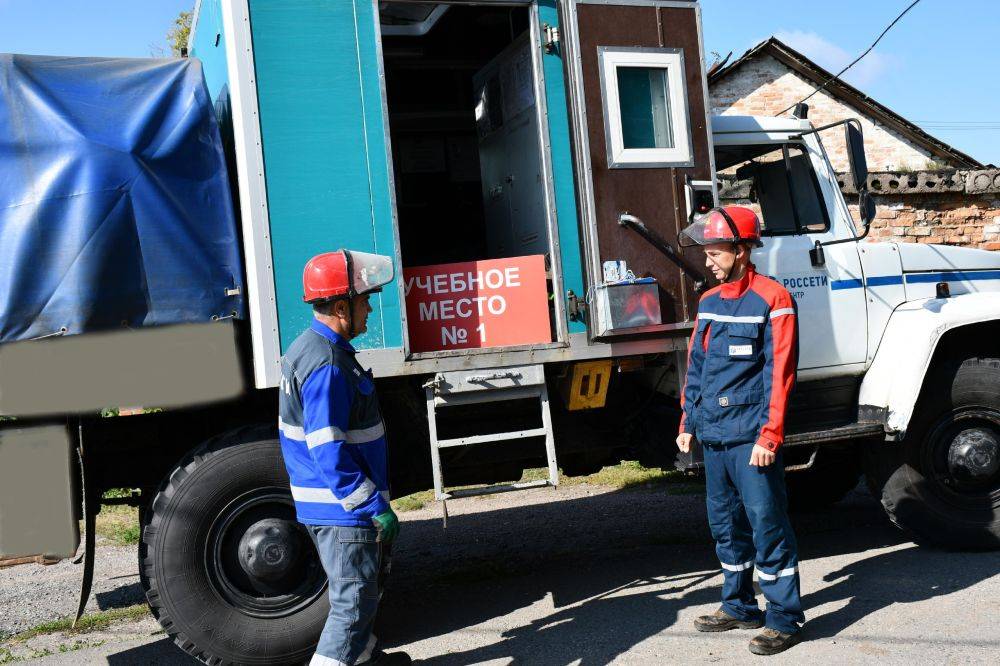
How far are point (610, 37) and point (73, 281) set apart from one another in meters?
2.95

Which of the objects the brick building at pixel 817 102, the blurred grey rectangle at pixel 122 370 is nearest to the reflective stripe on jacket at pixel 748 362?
→ the blurred grey rectangle at pixel 122 370

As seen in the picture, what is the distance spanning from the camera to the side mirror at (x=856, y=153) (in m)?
5.30

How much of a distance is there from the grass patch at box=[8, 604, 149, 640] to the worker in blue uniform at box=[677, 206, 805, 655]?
3324 mm

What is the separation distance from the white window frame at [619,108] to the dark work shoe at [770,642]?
8.02 feet

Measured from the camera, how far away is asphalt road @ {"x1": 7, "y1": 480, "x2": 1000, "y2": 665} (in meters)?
4.38

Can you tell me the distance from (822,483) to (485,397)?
3574 mm

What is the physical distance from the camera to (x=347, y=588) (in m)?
3.68

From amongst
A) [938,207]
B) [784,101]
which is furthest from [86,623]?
[784,101]

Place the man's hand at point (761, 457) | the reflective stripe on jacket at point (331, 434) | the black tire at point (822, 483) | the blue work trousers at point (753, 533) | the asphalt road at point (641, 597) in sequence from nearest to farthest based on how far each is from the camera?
the reflective stripe on jacket at point (331, 434) < the man's hand at point (761, 457) < the blue work trousers at point (753, 533) < the asphalt road at point (641, 597) < the black tire at point (822, 483)

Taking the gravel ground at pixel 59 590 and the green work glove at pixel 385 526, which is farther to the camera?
the gravel ground at pixel 59 590

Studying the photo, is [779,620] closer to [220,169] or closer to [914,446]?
[914,446]

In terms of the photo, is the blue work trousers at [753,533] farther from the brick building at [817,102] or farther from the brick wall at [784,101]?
the brick wall at [784,101]

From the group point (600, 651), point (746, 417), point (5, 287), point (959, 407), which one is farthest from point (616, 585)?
point (5, 287)

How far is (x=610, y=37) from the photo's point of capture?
5.12m
